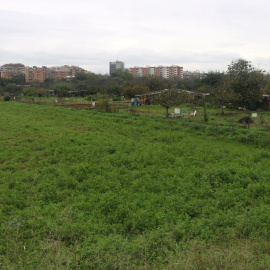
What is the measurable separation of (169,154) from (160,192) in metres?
3.39

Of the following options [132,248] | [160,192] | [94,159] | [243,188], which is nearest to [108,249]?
[132,248]

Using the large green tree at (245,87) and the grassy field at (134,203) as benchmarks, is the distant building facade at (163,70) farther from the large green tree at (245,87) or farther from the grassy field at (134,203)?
the grassy field at (134,203)

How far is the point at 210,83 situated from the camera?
42.5 metres

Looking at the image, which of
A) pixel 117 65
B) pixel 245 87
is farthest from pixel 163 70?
pixel 245 87

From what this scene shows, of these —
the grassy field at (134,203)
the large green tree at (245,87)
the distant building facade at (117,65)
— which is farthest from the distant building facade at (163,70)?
the grassy field at (134,203)

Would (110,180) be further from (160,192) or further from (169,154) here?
(169,154)

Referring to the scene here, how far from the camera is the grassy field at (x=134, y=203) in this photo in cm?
371

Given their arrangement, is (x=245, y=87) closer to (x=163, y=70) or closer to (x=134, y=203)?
(x=134, y=203)

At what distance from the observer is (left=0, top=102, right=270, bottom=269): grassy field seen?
3.71 metres

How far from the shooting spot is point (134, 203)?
5895mm

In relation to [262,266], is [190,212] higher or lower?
lower

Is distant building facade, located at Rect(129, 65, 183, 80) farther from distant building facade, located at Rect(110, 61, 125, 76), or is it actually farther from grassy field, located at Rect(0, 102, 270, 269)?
grassy field, located at Rect(0, 102, 270, 269)

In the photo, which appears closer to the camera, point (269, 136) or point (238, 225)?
point (238, 225)

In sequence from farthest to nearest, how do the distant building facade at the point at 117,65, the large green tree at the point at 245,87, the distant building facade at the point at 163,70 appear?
the distant building facade at the point at 117,65, the distant building facade at the point at 163,70, the large green tree at the point at 245,87
